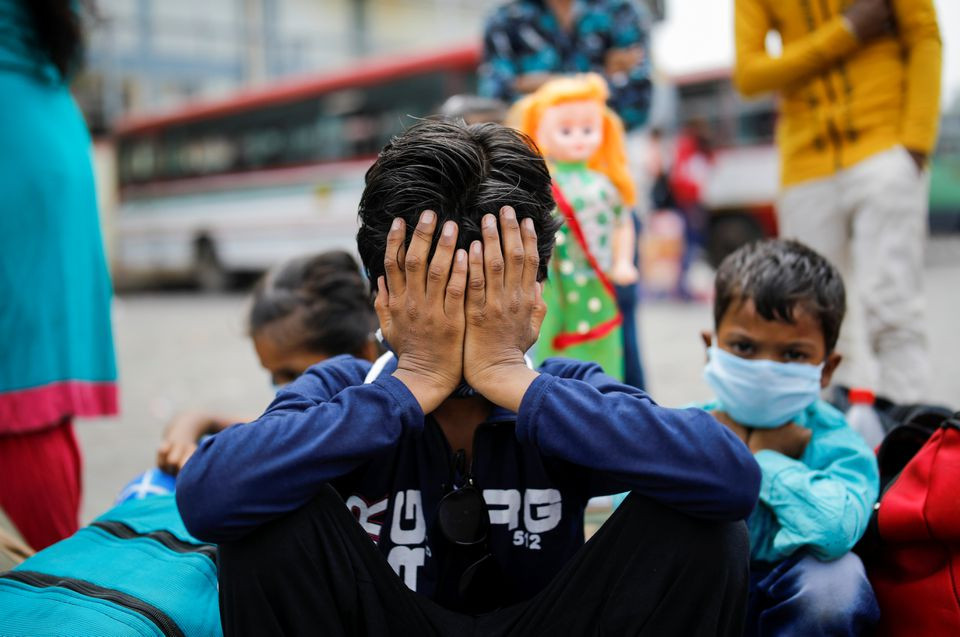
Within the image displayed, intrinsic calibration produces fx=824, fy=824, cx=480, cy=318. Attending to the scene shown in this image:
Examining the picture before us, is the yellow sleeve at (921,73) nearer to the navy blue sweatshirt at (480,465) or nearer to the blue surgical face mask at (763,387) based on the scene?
the blue surgical face mask at (763,387)

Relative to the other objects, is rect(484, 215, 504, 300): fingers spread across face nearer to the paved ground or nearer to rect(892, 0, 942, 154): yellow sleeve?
rect(892, 0, 942, 154): yellow sleeve

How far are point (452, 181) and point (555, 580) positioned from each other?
63 cm

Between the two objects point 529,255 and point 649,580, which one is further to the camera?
point 529,255

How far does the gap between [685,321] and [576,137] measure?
218 inches

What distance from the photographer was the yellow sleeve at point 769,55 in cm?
264

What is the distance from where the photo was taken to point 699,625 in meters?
1.21

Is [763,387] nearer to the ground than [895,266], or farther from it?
nearer to the ground

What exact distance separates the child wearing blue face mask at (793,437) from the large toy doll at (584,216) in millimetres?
625

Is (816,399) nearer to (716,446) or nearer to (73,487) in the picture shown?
(716,446)

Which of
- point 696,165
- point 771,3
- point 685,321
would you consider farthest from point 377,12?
point 771,3

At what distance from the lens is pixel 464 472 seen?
1.35 metres

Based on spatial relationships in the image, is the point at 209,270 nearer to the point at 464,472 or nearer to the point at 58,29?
the point at 58,29

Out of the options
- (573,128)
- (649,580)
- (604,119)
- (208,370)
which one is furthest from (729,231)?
(649,580)

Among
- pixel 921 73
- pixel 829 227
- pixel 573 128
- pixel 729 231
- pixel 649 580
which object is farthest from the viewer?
pixel 729 231
